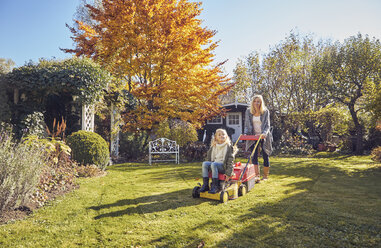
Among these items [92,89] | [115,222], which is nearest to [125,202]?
[115,222]

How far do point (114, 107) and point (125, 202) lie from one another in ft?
22.5

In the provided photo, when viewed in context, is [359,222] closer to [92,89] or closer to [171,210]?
[171,210]

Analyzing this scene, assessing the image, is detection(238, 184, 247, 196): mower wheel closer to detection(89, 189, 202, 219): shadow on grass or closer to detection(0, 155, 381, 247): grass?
detection(0, 155, 381, 247): grass

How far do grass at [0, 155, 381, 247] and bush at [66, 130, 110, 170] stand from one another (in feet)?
5.55

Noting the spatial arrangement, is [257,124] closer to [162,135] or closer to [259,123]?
[259,123]

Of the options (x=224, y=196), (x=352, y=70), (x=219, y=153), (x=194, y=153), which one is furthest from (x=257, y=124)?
(x=352, y=70)

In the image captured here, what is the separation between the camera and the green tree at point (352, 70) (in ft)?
36.9

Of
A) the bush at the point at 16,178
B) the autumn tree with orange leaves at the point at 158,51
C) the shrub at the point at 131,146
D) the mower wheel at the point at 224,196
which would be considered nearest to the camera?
the bush at the point at 16,178

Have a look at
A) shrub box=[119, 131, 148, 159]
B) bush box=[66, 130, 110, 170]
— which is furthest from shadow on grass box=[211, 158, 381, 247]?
shrub box=[119, 131, 148, 159]

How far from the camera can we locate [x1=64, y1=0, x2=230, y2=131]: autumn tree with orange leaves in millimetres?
10180

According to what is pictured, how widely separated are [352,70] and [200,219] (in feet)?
40.0

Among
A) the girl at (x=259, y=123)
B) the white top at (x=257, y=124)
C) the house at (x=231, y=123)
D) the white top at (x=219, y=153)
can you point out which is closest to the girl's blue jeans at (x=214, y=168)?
the white top at (x=219, y=153)

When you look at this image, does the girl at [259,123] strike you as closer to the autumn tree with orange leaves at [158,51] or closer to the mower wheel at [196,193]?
the mower wheel at [196,193]

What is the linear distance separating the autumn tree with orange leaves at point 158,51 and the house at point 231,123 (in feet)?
23.8
